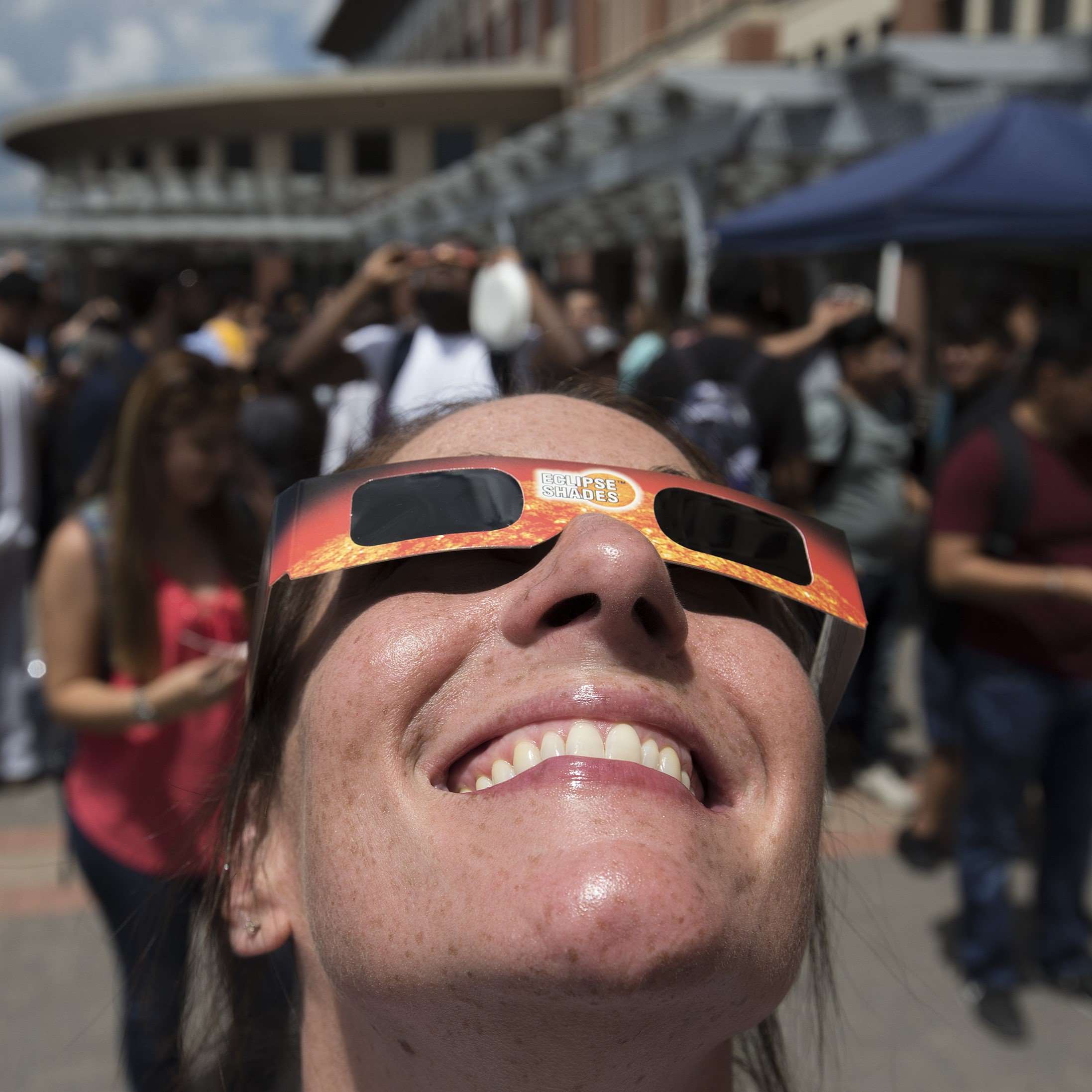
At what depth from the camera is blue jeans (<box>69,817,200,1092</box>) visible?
208cm

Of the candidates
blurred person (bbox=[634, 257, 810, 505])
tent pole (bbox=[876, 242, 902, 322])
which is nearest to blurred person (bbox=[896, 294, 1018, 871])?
blurred person (bbox=[634, 257, 810, 505])

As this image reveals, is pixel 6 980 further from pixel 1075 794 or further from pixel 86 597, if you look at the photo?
pixel 1075 794

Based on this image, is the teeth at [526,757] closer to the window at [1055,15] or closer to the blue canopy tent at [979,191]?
the blue canopy tent at [979,191]

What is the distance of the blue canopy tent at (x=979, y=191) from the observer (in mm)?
5773

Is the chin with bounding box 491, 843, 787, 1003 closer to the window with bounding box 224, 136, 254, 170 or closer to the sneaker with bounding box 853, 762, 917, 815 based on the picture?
the sneaker with bounding box 853, 762, 917, 815

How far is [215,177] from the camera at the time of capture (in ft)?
104

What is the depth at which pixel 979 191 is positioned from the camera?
5.90 meters

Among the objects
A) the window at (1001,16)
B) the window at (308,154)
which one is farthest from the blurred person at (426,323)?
the window at (308,154)

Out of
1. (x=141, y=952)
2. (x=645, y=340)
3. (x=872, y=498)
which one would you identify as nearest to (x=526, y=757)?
(x=141, y=952)

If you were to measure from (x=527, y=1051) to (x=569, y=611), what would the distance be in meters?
0.37

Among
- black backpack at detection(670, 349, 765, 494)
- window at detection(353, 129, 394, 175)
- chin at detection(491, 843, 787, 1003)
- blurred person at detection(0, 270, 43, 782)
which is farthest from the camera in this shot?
window at detection(353, 129, 394, 175)

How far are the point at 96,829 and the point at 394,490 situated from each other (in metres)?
1.58

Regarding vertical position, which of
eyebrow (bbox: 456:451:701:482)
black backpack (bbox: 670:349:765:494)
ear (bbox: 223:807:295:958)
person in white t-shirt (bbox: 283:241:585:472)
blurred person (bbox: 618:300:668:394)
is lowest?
blurred person (bbox: 618:300:668:394)

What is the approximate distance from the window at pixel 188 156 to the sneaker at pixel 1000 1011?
140ft
